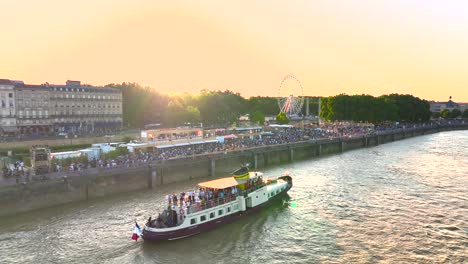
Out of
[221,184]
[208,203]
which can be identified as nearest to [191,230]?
[208,203]

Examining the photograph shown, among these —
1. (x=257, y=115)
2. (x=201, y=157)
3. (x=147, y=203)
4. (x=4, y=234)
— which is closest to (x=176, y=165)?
(x=201, y=157)

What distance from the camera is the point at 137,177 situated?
5253 centimetres

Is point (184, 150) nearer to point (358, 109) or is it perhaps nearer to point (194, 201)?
point (194, 201)

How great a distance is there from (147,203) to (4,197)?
15.1 m

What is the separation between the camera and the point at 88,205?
44281 mm

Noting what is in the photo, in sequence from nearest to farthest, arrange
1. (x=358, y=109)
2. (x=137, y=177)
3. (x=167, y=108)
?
(x=137, y=177)
(x=167, y=108)
(x=358, y=109)

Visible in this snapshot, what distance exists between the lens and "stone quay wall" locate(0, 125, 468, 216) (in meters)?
41.6

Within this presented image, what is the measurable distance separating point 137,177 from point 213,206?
19.2m

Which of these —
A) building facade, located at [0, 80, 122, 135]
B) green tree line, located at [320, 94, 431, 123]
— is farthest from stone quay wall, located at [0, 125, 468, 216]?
green tree line, located at [320, 94, 431, 123]

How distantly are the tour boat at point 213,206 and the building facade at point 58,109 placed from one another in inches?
2355

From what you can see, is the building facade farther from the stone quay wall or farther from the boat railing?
the boat railing

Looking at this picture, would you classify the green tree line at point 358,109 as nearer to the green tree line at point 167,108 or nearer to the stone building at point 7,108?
→ the green tree line at point 167,108

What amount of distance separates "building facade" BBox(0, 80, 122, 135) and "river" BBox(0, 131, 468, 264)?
5411 centimetres

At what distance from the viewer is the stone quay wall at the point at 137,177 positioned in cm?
4156
